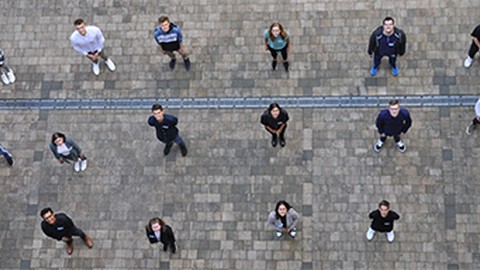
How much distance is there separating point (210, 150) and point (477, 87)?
5772 mm

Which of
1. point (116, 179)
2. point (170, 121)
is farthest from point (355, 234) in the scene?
point (116, 179)

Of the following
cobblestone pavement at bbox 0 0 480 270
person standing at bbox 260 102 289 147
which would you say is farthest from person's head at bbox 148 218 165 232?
person standing at bbox 260 102 289 147

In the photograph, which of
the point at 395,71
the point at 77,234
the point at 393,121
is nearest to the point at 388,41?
the point at 395,71

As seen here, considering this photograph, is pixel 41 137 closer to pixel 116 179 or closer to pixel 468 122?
pixel 116 179

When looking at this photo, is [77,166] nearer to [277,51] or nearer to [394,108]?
[277,51]

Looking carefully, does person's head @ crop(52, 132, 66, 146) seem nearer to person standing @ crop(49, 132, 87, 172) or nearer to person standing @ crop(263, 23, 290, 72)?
person standing @ crop(49, 132, 87, 172)

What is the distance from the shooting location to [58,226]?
1145 cm

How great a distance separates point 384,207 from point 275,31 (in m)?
3.87

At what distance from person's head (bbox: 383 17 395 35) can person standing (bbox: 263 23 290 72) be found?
6.21 feet

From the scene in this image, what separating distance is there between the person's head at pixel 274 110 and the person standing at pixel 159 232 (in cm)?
280

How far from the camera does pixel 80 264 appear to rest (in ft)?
41.6

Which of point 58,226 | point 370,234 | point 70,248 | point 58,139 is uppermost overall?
point 58,139

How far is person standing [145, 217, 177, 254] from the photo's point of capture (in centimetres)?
1101

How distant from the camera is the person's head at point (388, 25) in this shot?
38.1ft
